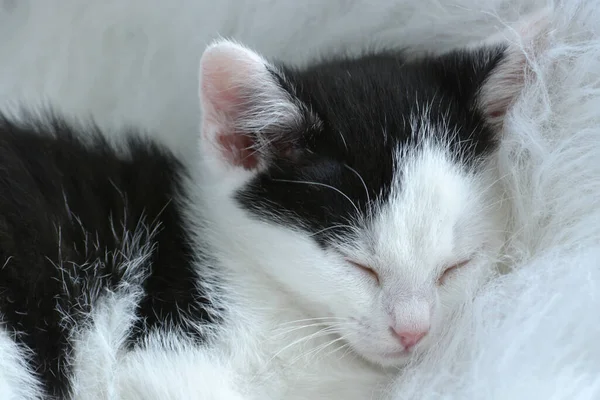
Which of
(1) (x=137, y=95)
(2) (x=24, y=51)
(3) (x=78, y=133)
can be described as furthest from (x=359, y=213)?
(2) (x=24, y=51)

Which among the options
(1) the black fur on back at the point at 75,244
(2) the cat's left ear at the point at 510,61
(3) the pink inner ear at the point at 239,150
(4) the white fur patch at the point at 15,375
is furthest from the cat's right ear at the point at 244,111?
(4) the white fur patch at the point at 15,375

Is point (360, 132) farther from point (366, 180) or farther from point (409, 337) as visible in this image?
point (409, 337)

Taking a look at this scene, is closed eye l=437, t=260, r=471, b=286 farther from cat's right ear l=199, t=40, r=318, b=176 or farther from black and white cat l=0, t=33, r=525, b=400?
cat's right ear l=199, t=40, r=318, b=176

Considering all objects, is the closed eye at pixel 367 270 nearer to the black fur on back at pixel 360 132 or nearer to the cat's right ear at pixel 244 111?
the black fur on back at pixel 360 132

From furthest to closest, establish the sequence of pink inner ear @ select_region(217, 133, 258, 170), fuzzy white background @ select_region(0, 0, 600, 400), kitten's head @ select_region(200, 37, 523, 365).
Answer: pink inner ear @ select_region(217, 133, 258, 170) < kitten's head @ select_region(200, 37, 523, 365) < fuzzy white background @ select_region(0, 0, 600, 400)

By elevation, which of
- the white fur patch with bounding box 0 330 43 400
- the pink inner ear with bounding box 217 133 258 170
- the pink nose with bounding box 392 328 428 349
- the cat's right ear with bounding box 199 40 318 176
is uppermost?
the cat's right ear with bounding box 199 40 318 176

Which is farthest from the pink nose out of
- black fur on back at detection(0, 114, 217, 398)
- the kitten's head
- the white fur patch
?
the white fur patch

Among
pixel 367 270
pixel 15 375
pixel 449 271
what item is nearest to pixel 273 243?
pixel 367 270

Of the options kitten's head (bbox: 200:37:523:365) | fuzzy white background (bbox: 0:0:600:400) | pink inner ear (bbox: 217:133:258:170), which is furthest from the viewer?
pink inner ear (bbox: 217:133:258:170)
